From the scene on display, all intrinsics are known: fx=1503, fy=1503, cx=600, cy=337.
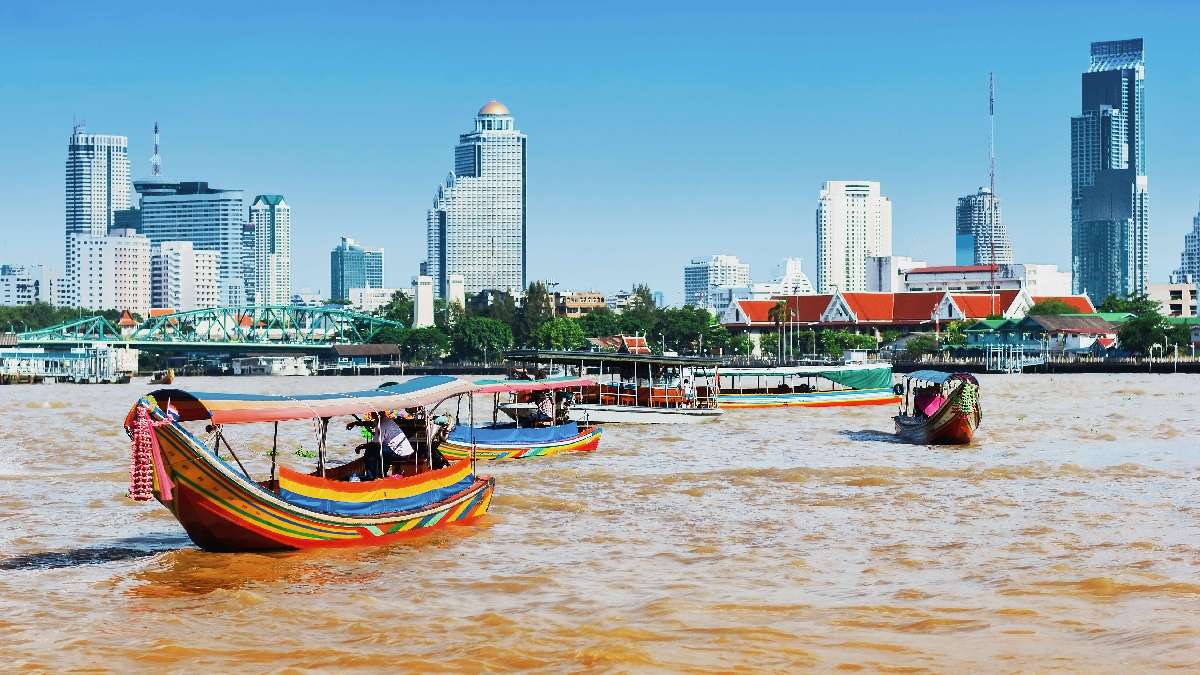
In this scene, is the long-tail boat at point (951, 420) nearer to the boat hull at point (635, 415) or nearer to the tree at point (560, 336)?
the boat hull at point (635, 415)

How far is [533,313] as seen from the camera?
173500 mm

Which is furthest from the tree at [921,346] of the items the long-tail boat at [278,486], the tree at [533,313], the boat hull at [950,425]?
the long-tail boat at [278,486]

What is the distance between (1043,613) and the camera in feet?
51.4

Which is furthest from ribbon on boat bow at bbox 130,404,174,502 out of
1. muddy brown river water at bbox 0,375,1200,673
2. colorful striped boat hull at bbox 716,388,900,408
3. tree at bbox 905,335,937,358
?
tree at bbox 905,335,937,358

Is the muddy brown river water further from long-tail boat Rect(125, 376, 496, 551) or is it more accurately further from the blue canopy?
the blue canopy

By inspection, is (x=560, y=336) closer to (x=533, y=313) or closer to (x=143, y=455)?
(x=533, y=313)

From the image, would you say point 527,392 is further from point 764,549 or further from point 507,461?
point 764,549

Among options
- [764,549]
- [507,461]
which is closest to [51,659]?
[764,549]

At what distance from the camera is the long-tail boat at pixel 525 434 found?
32500 mm

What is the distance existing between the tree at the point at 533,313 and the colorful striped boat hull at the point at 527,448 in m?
135

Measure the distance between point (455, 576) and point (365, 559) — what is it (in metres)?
1.54

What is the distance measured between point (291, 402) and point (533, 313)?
155 meters

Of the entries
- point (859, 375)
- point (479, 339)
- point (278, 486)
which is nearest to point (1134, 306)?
point (479, 339)

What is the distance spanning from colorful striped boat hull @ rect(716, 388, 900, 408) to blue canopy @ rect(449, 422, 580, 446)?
19.2 m
